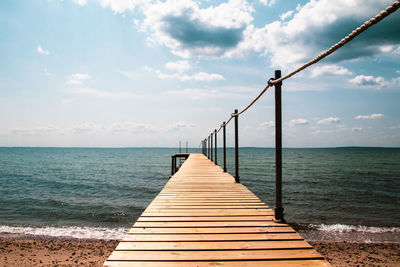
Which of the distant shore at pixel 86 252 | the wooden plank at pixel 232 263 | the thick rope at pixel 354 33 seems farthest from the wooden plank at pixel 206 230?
the distant shore at pixel 86 252

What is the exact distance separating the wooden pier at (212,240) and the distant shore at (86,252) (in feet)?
17.5

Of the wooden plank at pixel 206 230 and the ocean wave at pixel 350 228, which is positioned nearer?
the wooden plank at pixel 206 230

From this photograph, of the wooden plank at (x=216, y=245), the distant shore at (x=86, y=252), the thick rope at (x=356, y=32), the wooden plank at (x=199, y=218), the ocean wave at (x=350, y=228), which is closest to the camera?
the thick rope at (x=356, y=32)

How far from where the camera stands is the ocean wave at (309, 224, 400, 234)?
931 centimetres

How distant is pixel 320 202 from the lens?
13.8m

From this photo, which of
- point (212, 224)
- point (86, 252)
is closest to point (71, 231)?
point (86, 252)

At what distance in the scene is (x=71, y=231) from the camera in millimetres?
9492

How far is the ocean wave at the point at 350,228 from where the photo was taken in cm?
931

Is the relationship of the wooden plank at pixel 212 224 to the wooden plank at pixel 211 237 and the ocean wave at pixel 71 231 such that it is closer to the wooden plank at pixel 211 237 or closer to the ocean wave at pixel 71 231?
the wooden plank at pixel 211 237

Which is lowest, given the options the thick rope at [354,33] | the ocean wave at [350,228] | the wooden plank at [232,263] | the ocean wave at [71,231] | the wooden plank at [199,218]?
the ocean wave at [71,231]

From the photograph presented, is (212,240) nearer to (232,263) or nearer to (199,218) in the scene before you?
(232,263)

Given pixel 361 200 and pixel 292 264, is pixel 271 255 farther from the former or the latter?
pixel 361 200

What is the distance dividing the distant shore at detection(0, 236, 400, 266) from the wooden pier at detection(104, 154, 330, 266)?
5333 millimetres

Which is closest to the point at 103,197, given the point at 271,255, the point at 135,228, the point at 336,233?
the point at 336,233
